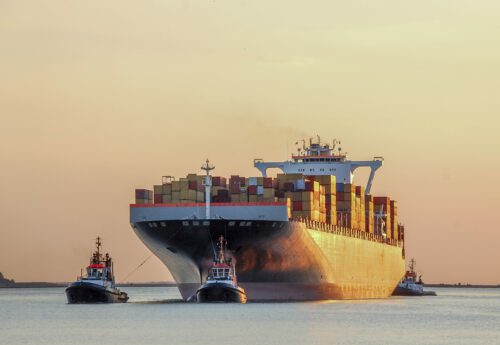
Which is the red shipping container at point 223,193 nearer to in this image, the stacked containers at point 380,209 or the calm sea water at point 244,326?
the calm sea water at point 244,326

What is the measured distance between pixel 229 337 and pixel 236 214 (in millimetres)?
28373

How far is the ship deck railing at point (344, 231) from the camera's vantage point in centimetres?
9431

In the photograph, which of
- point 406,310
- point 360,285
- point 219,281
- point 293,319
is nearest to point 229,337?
point 293,319

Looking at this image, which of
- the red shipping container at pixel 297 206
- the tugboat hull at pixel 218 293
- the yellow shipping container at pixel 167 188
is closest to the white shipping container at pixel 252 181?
the red shipping container at pixel 297 206

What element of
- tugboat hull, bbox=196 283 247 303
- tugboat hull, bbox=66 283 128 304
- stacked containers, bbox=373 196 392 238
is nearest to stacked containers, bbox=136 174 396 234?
tugboat hull, bbox=66 283 128 304

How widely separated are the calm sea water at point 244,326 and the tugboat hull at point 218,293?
2.25 feet

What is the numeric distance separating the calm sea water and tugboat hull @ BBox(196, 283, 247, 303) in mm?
687

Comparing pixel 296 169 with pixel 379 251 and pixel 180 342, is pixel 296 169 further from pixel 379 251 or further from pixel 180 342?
pixel 180 342

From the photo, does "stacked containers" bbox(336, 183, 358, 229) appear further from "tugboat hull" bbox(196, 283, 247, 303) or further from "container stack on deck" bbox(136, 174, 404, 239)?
"tugboat hull" bbox(196, 283, 247, 303)

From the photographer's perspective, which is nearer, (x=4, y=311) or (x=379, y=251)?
(x=4, y=311)

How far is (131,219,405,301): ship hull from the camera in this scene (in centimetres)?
8688

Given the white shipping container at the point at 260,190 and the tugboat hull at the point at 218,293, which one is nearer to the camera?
the tugboat hull at the point at 218,293

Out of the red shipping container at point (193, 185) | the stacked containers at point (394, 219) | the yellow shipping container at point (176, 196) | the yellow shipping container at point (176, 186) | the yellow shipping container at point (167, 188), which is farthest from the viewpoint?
the stacked containers at point (394, 219)

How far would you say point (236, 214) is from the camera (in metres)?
89.8
